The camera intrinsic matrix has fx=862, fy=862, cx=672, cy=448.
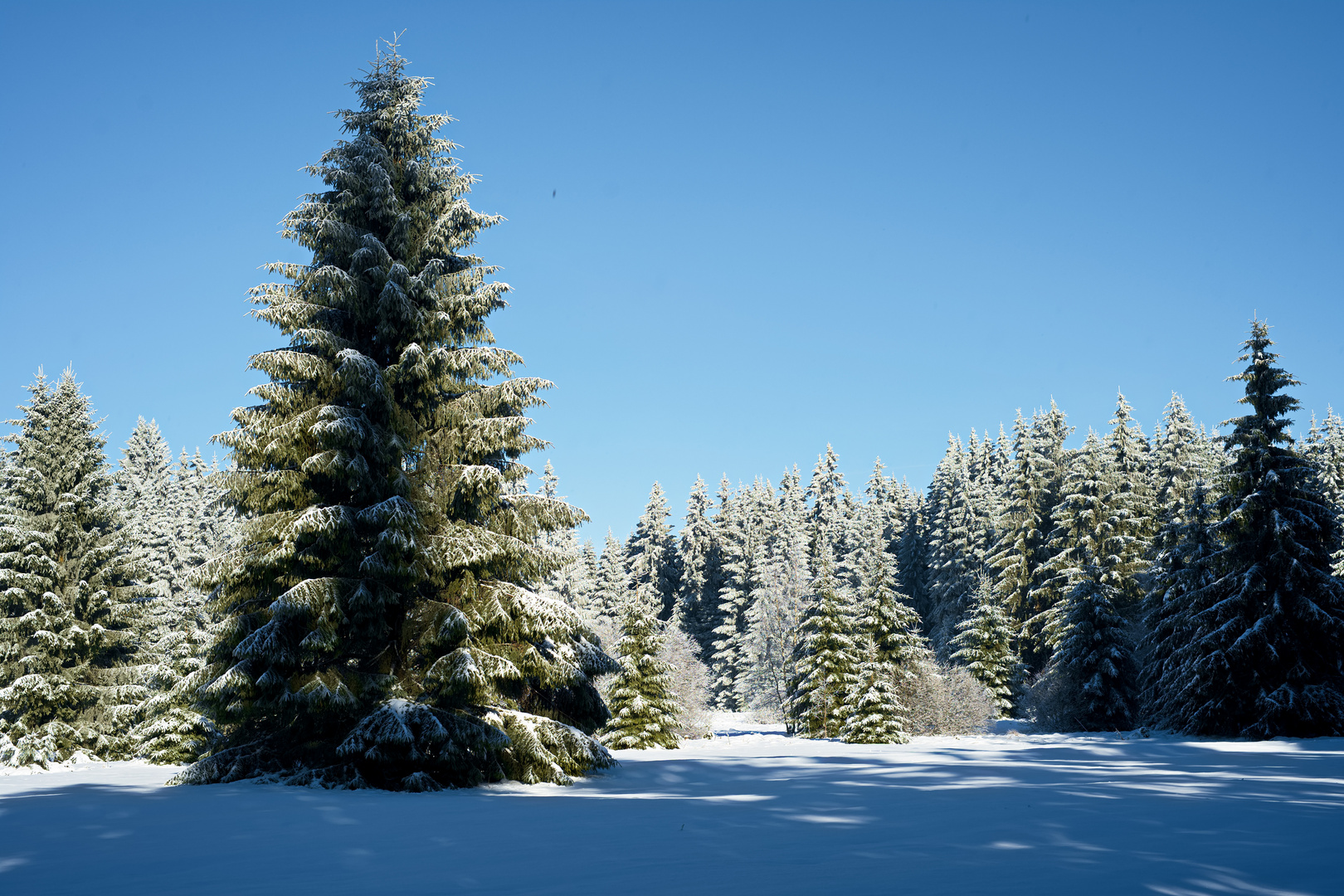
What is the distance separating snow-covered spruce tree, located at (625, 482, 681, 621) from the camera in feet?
257

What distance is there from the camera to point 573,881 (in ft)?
20.8

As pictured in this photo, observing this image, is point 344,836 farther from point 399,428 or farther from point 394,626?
point 399,428

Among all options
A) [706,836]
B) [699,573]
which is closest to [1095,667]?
[706,836]

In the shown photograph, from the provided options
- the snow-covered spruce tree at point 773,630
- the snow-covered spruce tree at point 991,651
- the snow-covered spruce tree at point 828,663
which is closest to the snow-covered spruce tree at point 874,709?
the snow-covered spruce tree at point 828,663

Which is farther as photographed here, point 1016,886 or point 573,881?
point 573,881

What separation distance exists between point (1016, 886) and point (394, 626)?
37.3 feet

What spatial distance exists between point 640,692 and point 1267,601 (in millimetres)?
19452

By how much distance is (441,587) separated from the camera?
49.0ft

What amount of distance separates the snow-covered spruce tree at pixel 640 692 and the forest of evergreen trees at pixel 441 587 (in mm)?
132

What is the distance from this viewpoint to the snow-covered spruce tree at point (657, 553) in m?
78.2

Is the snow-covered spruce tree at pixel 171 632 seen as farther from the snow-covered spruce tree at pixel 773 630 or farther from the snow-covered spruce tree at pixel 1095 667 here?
the snow-covered spruce tree at pixel 773 630

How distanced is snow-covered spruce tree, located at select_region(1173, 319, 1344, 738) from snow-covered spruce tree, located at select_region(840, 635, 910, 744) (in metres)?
8.67

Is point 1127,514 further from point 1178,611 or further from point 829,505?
point 829,505

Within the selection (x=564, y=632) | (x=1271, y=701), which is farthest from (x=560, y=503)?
(x=1271, y=701)
